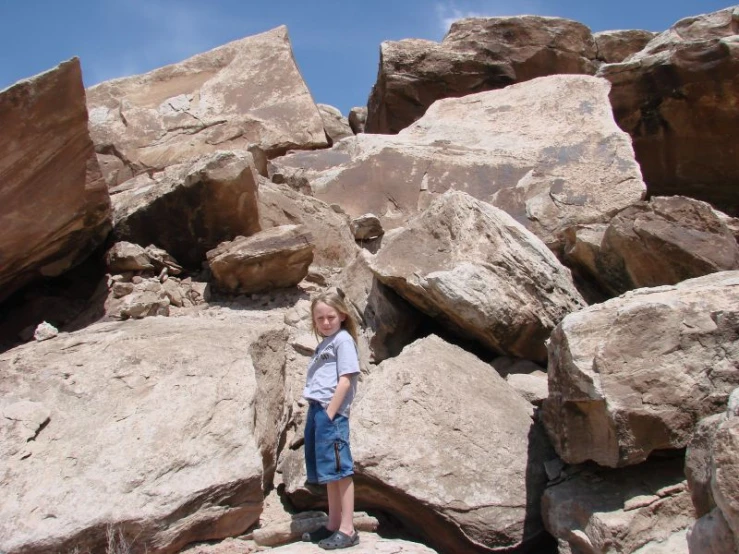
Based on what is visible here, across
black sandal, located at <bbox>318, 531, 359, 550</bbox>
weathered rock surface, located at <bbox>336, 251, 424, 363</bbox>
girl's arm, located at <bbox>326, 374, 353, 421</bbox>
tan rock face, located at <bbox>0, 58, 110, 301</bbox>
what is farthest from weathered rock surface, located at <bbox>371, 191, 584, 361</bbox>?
tan rock face, located at <bbox>0, 58, 110, 301</bbox>

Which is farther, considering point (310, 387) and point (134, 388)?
point (134, 388)

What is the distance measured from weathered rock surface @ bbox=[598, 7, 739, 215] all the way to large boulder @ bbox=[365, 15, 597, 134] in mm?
1553

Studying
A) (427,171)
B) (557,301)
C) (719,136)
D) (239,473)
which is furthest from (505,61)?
(239,473)

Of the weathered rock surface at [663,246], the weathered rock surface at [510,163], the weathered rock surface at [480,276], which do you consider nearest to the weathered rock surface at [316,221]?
the weathered rock surface at [510,163]

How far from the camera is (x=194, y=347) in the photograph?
306 centimetres

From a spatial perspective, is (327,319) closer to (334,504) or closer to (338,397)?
(338,397)

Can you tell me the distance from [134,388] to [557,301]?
5.70ft

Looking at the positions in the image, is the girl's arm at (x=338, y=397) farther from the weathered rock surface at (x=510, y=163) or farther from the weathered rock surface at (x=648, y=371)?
the weathered rock surface at (x=510, y=163)

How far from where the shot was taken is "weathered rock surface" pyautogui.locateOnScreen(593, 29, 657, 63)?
8.16 m

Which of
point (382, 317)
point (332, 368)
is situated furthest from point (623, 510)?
point (382, 317)

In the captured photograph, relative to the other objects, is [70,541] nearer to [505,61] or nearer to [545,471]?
[545,471]

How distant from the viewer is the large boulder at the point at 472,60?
761cm

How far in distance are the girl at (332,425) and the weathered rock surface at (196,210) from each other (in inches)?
72.4

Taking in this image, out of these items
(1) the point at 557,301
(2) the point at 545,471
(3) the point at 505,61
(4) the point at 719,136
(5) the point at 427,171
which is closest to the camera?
(2) the point at 545,471
